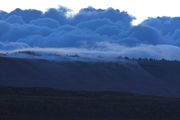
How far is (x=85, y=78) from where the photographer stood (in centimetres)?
18212

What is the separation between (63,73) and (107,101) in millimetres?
105797

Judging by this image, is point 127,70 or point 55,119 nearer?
point 55,119

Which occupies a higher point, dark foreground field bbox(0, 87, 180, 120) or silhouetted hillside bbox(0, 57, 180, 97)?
silhouetted hillside bbox(0, 57, 180, 97)

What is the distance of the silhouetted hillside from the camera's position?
165 m

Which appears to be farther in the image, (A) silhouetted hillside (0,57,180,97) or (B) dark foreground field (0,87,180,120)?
(A) silhouetted hillside (0,57,180,97)

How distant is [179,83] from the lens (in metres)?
189

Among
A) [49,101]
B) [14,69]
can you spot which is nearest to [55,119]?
[49,101]

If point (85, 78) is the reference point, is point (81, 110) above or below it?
below

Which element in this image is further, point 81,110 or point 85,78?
point 85,78

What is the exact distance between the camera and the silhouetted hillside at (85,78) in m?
165

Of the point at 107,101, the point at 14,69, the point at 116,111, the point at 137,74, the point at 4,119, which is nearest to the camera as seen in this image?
the point at 4,119

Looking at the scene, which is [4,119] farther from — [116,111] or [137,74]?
[137,74]

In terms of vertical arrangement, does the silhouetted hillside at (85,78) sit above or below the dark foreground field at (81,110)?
above

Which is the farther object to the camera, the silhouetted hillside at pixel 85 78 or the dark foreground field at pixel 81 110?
the silhouetted hillside at pixel 85 78
